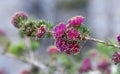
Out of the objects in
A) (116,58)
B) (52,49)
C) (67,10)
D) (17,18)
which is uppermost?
(17,18)

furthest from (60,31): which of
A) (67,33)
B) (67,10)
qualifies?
(67,10)

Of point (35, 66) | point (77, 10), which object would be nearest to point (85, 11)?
point (77, 10)

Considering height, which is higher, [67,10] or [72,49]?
[72,49]

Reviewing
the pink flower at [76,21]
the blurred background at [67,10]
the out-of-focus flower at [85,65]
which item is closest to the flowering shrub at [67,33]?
the pink flower at [76,21]

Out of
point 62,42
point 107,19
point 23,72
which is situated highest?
point 62,42

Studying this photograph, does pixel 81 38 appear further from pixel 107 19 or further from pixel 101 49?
pixel 107 19

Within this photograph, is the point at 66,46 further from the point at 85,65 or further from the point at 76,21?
the point at 85,65

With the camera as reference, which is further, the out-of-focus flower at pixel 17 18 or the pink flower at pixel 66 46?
the out-of-focus flower at pixel 17 18

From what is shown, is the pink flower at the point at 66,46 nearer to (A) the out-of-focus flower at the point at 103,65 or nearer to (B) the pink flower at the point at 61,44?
(B) the pink flower at the point at 61,44
